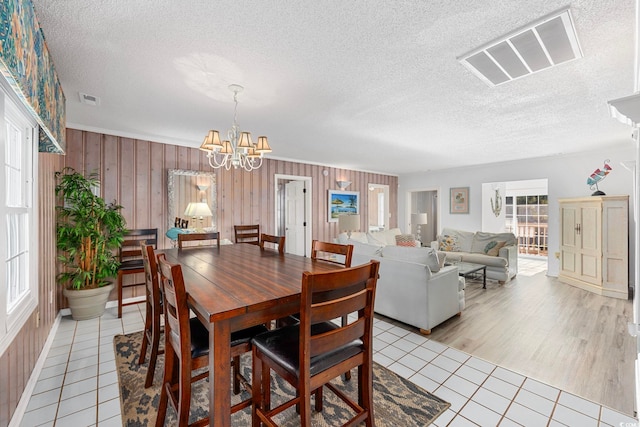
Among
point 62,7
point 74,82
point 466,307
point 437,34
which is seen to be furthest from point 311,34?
point 466,307

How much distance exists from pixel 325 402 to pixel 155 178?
3.70 meters

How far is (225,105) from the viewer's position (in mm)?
2797

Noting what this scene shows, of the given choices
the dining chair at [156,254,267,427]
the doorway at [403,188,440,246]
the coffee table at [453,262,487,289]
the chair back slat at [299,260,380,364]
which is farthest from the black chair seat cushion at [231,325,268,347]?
the doorway at [403,188,440,246]

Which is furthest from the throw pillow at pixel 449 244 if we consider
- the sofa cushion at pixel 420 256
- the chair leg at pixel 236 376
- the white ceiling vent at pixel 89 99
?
the white ceiling vent at pixel 89 99

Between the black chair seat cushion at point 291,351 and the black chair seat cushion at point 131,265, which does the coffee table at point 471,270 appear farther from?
the black chair seat cushion at point 131,265

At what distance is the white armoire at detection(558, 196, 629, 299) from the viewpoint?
13.3 feet

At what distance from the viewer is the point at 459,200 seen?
686 cm

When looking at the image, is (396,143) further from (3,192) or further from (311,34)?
(3,192)

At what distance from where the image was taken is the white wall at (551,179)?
4629 millimetres

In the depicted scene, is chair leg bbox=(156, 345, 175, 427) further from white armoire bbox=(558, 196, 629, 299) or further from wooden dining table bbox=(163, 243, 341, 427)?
white armoire bbox=(558, 196, 629, 299)

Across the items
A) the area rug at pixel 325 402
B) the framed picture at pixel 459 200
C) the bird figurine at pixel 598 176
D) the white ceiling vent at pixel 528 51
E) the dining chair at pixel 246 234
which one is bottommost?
the area rug at pixel 325 402

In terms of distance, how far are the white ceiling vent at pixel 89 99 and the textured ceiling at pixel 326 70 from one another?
57 mm

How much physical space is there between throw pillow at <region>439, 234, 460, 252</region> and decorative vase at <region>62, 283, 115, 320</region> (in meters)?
5.79

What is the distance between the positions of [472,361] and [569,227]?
396 centimetres
